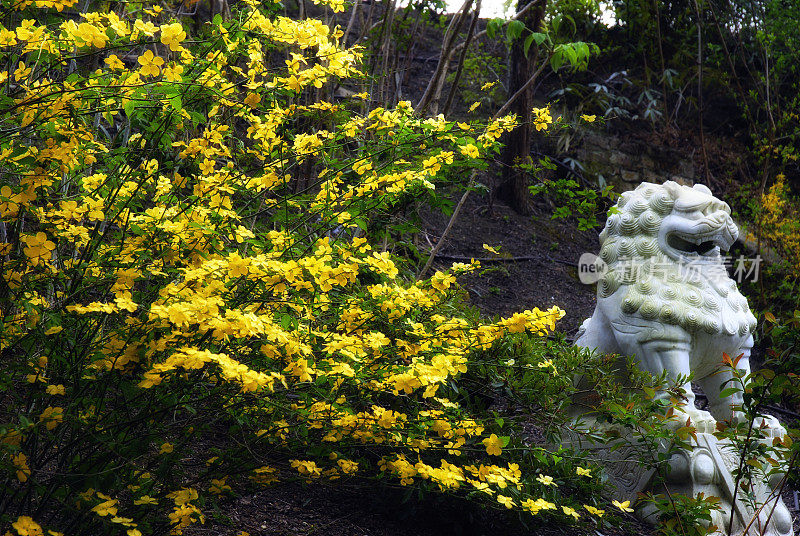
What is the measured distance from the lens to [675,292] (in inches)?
132

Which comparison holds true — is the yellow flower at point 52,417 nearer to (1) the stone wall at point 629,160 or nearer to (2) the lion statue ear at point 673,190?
(2) the lion statue ear at point 673,190

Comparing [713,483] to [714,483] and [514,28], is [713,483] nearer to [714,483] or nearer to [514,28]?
[714,483]

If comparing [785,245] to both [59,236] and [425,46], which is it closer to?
[425,46]

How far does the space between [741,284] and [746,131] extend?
9.08ft

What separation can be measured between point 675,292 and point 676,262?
16 cm

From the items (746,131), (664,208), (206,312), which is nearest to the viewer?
(206,312)

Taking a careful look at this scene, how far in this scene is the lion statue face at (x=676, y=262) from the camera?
3318 mm

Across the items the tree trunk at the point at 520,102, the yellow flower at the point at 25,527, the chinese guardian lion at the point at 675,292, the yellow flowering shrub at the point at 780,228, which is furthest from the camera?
the tree trunk at the point at 520,102

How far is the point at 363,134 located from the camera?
144 inches

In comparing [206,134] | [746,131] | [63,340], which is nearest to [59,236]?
[63,340]

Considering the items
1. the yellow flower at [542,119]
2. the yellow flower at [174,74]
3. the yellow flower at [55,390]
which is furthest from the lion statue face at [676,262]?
the yellow flower at [55,390]

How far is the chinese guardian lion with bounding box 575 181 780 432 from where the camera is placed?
3301 mm

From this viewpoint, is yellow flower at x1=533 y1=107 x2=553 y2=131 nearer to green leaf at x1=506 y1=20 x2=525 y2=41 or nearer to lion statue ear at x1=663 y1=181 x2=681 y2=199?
green leaf at x1=506 y1=20 x2=525 y2=41

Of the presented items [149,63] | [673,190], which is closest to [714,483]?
[673,190]
